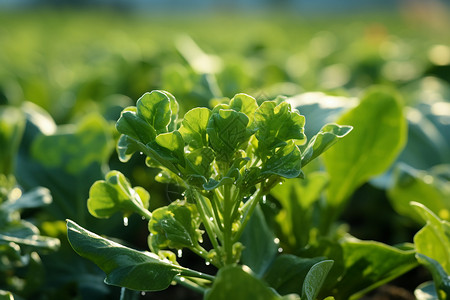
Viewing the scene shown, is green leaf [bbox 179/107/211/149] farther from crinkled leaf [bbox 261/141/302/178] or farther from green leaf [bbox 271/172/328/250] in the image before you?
green leaf [bbox 271/172/328/250]

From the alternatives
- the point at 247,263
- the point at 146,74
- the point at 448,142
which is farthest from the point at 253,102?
the point at 146,74

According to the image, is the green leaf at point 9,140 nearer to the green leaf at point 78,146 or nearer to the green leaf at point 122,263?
the green leaf at point 78,146

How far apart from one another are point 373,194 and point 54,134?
104cm

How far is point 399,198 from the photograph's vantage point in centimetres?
135

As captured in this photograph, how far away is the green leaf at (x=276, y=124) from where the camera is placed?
0.84 m

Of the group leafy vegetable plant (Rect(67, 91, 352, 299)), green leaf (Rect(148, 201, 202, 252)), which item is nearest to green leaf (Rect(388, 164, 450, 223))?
leafy vegetable plant (Rect(67, 91, 352, 299))

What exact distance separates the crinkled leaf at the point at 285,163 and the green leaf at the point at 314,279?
0.14m

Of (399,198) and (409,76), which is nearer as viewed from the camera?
(399,198)

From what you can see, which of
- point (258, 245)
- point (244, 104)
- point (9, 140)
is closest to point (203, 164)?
point (244, 104)

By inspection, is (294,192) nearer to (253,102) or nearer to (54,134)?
(253,102)

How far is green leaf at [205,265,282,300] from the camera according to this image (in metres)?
0.72

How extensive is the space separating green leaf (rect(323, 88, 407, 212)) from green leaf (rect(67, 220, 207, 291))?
1.88ft

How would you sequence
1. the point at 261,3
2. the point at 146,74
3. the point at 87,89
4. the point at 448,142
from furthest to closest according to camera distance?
the point at 261,3 < the point at 146,74 < the point at 87,89 < the point at 448,142

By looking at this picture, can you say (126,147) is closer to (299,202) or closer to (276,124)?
→ (276,124)
